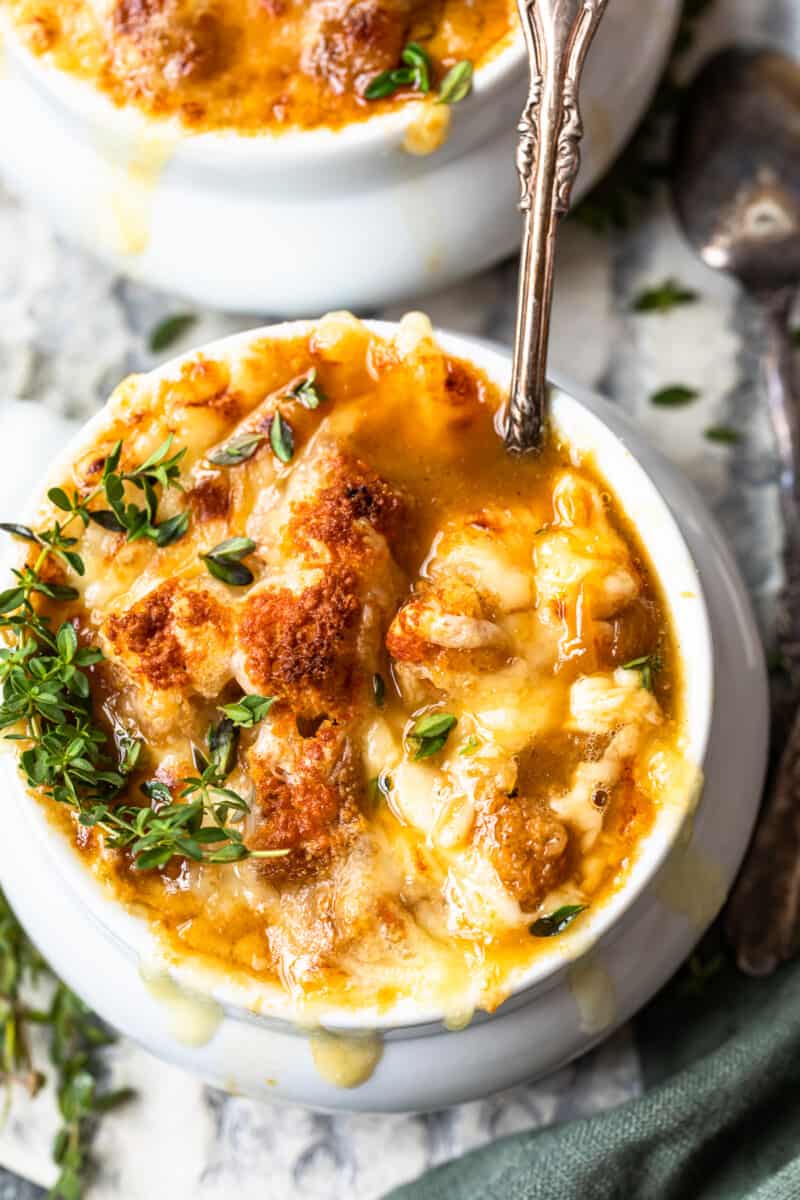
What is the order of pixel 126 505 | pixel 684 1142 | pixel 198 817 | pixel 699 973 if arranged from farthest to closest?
pixel 699 973
pixel 684 1142
pixel 126 505
pixel 198 817

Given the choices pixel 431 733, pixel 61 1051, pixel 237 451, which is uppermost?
pixel 237 451

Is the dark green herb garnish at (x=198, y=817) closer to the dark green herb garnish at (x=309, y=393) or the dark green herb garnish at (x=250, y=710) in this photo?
the dark green herb garnish at (x=250, y=710)

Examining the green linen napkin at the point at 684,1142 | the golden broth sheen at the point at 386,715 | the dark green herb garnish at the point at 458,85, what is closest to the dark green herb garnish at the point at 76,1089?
the green linen napkin at the point at 684,1142

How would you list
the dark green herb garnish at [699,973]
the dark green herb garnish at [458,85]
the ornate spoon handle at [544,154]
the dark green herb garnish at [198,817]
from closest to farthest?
the dark green herb garnish at [198,817]
the ornate spoon handle at [544,154]
the dark green herb garnish at [458,85]
the dark green herb garnish at [699,973]

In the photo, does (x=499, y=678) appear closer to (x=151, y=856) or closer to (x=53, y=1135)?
(x=151, y=856)

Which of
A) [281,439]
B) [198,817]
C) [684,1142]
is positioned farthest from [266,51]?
[684,1142]

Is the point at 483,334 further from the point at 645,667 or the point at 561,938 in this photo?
the point at 561,938
